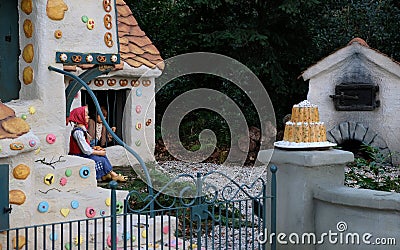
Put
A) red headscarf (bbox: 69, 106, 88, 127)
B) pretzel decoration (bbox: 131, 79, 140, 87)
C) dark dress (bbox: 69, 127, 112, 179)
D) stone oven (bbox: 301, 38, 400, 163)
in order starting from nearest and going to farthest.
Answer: dark dress (bbox: 69, 127, 112, 179) → red headscarf (bbox: 69, 106, 88, 127) → pretzel decoration (bbox: 131, 79, 140, 87) → stone oven (bbox: 301, 38, 400, 163)

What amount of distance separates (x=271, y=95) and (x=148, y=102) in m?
5.31

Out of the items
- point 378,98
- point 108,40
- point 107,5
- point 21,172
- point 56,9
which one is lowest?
point 21,172

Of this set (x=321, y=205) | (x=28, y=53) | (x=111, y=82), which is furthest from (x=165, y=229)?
(x=111, y=82)

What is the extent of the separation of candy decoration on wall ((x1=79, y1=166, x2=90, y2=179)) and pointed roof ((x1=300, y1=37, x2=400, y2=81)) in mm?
8537

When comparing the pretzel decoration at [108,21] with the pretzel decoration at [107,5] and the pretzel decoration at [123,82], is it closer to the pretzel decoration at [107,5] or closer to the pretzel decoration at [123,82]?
the pretzel decoration at [107,5]

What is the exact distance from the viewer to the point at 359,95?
1405cm

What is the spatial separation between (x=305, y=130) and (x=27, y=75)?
288 cm

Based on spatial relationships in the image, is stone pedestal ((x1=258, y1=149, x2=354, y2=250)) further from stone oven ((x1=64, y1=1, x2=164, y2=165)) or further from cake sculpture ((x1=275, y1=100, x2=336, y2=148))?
stone oven ((x1=64, y1=1, x2=164, y2=165))

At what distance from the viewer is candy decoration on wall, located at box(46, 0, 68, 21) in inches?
263

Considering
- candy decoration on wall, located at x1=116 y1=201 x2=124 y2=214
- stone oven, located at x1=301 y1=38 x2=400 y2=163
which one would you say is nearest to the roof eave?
stone oven, located at x1=301 y1=38 x2=400 y2=163

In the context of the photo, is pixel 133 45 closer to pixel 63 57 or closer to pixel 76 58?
pixel 76 58

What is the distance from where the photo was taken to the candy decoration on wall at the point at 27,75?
263 inches

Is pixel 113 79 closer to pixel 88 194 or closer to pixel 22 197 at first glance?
pixel 88 194

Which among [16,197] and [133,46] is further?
[133,46]
